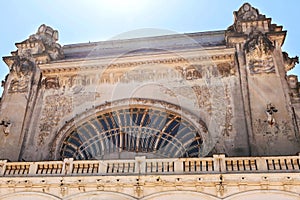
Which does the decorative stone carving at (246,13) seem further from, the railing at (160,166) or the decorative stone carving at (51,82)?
the decorative stone carving at (51,82)

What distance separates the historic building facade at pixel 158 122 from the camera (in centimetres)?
1426

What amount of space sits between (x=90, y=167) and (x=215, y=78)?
8.59 m

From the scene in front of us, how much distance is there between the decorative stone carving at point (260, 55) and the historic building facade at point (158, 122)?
0.17 feet

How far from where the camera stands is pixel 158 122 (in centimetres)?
1959

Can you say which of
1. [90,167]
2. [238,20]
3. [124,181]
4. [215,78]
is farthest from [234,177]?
[238,20]

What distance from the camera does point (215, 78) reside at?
20438 mm

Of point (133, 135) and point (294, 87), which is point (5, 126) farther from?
point (294, 87)

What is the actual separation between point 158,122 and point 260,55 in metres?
6.31

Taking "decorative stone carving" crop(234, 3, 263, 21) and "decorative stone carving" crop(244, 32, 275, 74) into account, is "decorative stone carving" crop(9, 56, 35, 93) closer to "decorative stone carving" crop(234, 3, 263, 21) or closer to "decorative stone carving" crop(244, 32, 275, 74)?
"decorative stone carving" crop(244, 32, 275, 74)

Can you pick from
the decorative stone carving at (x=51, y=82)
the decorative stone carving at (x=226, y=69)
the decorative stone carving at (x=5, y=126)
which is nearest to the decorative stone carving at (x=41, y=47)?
the decorative stone carving at (x=51, y=82)

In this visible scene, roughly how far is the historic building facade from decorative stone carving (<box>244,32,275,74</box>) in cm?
5

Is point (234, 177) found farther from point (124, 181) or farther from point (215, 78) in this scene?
point (215, 78)

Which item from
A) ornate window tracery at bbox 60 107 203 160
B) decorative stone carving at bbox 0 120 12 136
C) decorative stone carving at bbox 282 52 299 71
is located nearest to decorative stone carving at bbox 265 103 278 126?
ornate window tracery at bbox 60 107 203 160

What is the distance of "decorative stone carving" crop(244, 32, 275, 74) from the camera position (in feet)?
64.2
